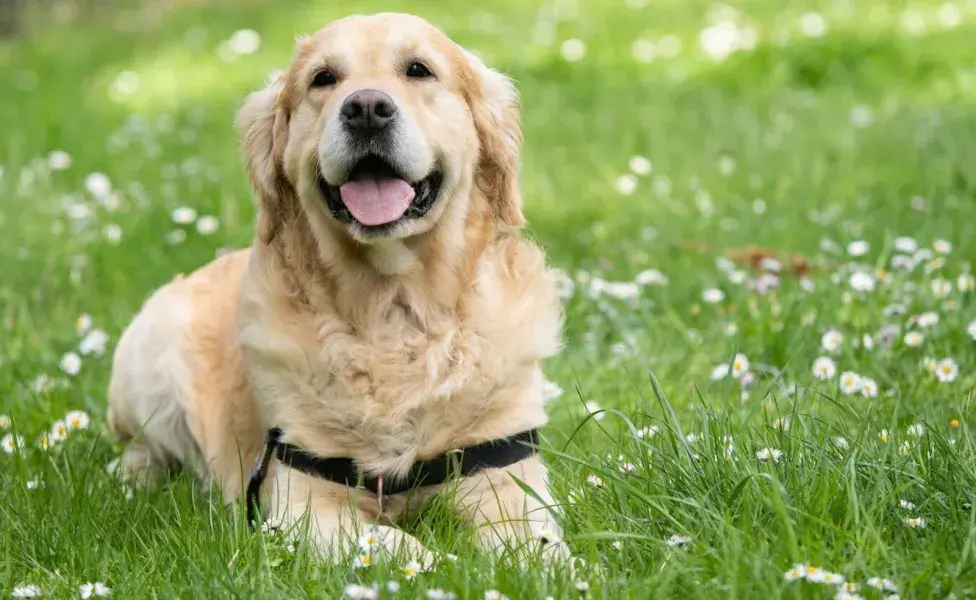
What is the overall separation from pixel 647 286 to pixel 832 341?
1.03 m

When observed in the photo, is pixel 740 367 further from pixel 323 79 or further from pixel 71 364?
pixel 71 364

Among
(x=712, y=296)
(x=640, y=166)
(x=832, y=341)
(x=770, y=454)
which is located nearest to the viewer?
(x=770, y=454)

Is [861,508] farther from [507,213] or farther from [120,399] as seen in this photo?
[120,399]

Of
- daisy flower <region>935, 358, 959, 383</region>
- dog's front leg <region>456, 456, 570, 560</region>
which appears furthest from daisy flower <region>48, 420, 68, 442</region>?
daisy flower <region>935, 358, 959, 383</region>

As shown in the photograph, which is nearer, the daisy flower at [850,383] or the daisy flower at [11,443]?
the daisy flower at [11,443]

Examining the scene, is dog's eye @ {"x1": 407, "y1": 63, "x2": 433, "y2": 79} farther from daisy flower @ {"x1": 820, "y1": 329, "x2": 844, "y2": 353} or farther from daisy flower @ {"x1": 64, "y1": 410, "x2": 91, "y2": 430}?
daisy flower @ {"x1": 820, "y1": 329, "x2": 844, "y2": 353}

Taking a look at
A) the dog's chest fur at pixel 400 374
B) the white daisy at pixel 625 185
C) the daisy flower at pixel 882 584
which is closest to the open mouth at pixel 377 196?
the dog's chest fur at pixel 400 374

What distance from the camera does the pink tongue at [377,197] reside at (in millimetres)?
3037

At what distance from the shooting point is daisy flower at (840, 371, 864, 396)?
338 cm

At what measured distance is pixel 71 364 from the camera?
4285mm

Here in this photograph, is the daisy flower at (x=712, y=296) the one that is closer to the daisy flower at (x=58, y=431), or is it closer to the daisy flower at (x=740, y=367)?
the daisy flower at (x=740, y=367)

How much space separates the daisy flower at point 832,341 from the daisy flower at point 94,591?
94.3 inches

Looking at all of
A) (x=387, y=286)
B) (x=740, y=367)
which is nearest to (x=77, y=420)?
(x=387, y=286)

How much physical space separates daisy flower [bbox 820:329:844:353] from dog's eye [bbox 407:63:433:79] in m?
1.61
